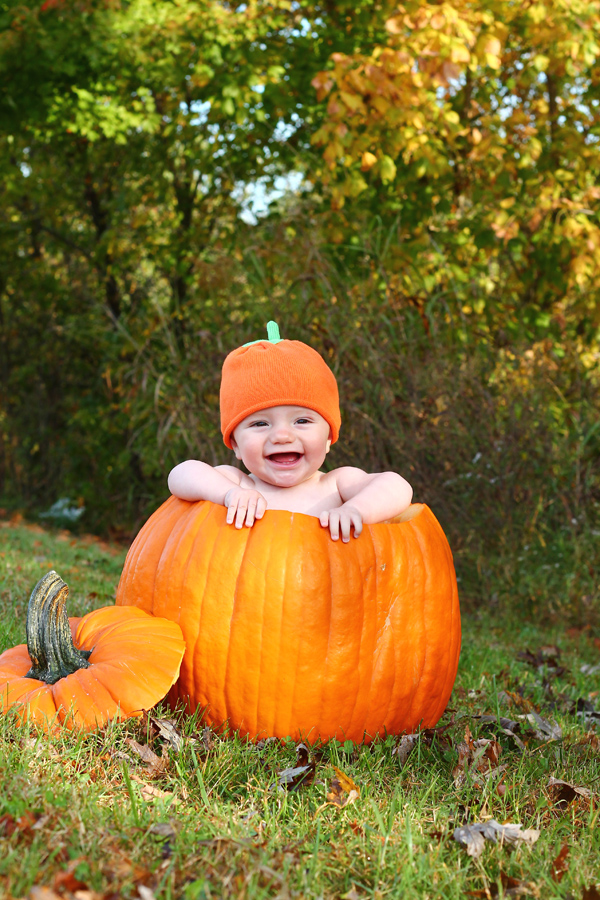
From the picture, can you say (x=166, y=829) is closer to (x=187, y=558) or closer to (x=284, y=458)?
(x=187, y=558)

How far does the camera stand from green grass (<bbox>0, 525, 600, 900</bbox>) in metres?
1.57

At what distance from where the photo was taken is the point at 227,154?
851cm

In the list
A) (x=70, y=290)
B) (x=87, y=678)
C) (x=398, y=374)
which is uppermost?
(x=70, y=290)

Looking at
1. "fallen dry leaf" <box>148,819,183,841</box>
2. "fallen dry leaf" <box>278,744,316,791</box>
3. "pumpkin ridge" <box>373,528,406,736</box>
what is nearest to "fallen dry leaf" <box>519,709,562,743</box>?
"pumpkin ridge" <box>373,528,406,736</box>

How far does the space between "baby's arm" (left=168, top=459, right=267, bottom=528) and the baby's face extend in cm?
12

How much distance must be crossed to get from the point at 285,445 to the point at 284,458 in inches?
2.9

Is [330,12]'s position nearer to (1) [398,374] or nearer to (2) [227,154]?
(2) [227,154]

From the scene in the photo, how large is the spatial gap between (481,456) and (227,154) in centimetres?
508

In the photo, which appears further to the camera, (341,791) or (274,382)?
(274,382)

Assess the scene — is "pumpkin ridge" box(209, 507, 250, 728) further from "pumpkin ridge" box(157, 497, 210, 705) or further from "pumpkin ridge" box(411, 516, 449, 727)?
"pumpkin ridge" box(411, 516, 449, 727)

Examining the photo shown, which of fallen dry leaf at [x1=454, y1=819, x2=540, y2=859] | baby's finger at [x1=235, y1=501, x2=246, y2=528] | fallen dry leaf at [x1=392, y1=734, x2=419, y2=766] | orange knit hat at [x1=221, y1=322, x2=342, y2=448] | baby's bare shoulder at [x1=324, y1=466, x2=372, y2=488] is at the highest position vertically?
orange knit hat at [x1=221, y1=322, x2=342, y2=448]

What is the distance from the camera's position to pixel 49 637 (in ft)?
7.65

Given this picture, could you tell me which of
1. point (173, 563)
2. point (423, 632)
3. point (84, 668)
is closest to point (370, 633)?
point (423, 632)

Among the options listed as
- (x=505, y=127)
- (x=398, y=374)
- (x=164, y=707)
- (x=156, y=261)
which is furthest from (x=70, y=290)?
(x=164, y=707)
